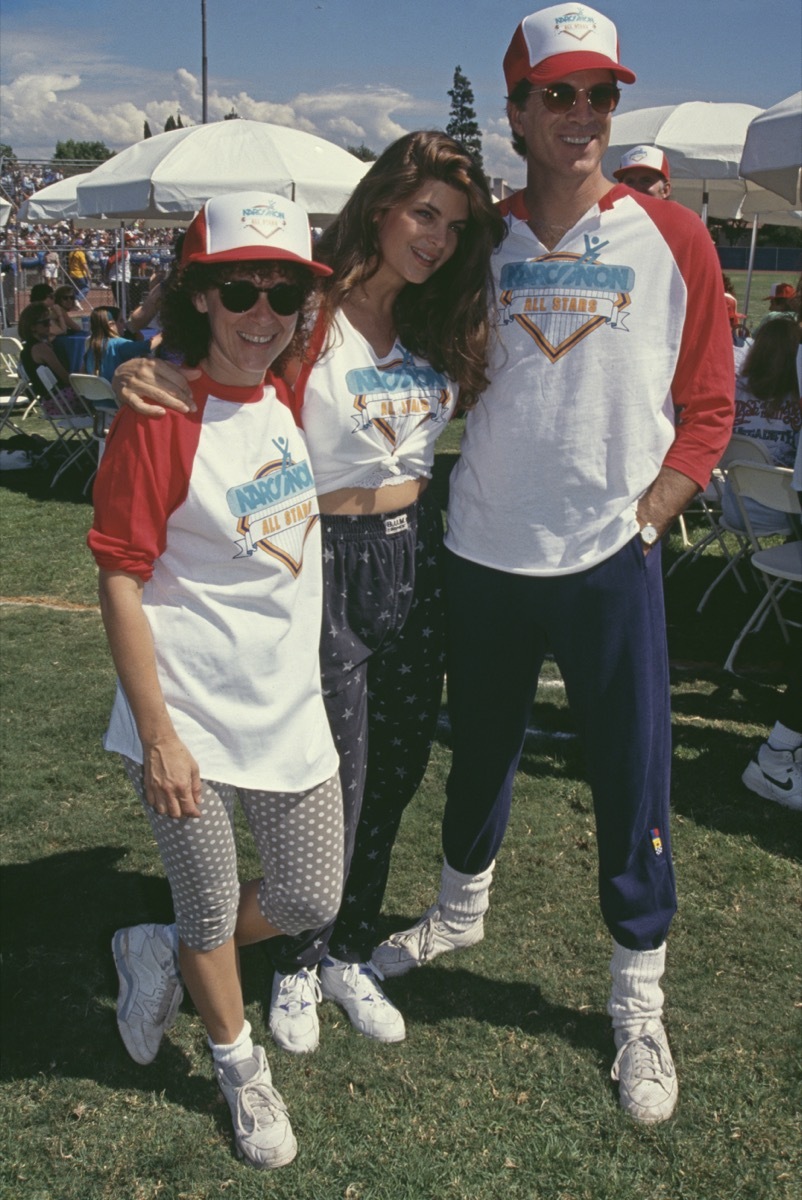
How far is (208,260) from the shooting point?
6.58ft

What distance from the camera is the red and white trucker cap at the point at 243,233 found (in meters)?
2.01

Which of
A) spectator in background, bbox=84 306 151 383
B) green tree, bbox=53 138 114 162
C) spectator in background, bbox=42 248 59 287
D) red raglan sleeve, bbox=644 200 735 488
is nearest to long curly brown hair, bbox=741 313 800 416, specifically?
red raglan sleeve, bbox=644 200 735 488

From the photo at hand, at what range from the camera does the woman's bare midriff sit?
94.5 inches

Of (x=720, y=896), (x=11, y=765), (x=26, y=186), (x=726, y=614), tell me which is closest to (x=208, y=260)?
(x=720, y=896)

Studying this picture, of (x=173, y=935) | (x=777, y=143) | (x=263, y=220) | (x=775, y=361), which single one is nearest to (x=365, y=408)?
(x=263, y=220)

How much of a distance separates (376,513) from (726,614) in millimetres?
4251

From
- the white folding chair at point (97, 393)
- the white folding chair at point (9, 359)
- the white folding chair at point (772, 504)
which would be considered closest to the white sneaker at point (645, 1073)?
the white folding chair at point (772, 504)

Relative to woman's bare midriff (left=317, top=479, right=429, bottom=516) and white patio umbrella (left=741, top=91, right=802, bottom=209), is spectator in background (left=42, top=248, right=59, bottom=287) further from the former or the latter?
woman's bare midriff (left=317, top=479, right=429, bottom=516)

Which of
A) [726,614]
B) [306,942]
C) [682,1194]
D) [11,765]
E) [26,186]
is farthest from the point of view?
[26,186]

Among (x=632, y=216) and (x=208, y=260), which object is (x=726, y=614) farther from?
(x=208, y=260)

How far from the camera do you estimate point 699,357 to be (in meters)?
2.35

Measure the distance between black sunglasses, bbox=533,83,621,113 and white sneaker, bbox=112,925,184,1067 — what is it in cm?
220

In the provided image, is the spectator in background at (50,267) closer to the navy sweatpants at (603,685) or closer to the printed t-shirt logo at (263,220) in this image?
the navy sweatpants at (603,685)

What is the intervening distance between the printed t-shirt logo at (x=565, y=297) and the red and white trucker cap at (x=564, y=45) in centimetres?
35
